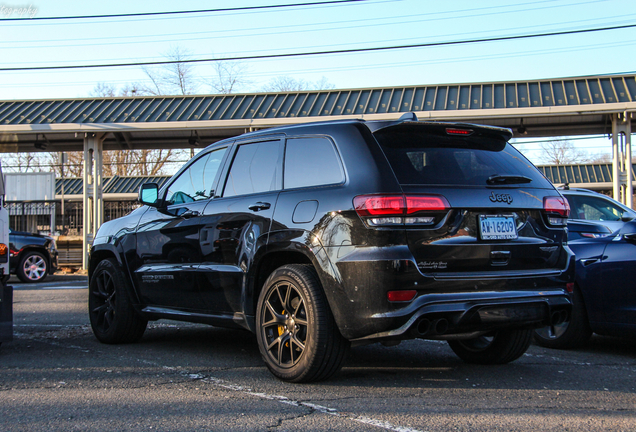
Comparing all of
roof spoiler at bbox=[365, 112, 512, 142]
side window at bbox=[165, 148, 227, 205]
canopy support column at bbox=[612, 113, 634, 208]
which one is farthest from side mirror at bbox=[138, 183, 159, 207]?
canopy support column at bbox=[612, 113, 634, 208]

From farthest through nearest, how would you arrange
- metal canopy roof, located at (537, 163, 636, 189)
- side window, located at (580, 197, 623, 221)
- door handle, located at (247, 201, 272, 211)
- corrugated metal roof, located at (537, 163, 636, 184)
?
corrugated metal roof, located at (537, 163, 636, 184)
metal canopy roof, located at (537, 163, 636, 189)
side window, located at (580, 197, 623, 221)
door handle, located at (247, 201, 272, 211)

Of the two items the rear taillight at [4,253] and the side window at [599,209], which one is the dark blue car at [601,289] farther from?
the rear taillight at [4,253]

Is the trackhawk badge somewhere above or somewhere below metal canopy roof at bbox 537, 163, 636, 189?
below

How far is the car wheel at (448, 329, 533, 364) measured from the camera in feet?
16.6

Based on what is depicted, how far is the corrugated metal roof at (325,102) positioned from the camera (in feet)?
56.7

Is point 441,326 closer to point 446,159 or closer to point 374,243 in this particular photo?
point 374,243

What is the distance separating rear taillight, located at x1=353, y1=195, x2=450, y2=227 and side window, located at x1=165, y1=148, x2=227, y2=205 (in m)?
1.91

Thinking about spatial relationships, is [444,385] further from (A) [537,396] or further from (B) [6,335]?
(B) [6,335]

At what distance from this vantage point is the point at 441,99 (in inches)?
711

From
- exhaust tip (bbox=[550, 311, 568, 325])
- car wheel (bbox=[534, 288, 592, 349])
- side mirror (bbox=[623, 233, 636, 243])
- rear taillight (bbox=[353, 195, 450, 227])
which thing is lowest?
car wheel (bbox=[534, 288, 592, 349])

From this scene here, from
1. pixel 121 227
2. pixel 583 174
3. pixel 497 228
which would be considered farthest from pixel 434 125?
pixel 583 174

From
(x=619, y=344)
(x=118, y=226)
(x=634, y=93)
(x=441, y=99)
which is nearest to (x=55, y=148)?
(x=441, y=99)

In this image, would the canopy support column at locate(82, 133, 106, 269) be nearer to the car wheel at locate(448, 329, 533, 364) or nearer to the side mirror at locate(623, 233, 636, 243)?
the car wheel at locate(448, 329, 533, 364)

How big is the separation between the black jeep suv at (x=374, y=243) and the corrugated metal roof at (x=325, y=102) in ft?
43.2
